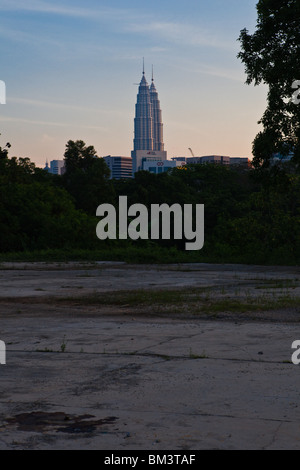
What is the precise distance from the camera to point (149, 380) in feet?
21.6

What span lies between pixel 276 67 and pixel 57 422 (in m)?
19.7

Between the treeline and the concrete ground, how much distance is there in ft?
49.3

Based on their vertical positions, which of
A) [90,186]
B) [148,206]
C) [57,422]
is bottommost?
[57,422]

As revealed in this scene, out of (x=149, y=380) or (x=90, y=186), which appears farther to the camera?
(x=90, y=186)

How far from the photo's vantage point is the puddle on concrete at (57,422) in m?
5.02

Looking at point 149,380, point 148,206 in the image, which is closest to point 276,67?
point 149,380

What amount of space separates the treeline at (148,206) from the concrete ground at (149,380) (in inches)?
591

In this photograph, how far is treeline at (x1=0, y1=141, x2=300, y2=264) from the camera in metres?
34.1

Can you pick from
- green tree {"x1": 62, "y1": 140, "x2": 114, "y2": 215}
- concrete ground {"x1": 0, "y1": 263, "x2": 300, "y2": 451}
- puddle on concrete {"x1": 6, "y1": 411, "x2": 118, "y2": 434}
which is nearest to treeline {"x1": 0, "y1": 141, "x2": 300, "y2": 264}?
green tree {"x1": 62, "y1": 140, "x2": 114, "y2": 215}

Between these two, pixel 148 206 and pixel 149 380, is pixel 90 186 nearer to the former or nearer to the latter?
pixel 148 206

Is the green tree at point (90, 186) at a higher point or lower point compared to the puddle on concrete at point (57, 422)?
higher

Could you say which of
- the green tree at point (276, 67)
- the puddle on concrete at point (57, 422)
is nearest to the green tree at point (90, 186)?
the green tree at point (276, 67)

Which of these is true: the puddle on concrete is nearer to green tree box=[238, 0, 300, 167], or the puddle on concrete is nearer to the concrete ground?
the concrete ground

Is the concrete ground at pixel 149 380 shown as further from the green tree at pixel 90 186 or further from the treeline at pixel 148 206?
the green tree at pixel 90 186
